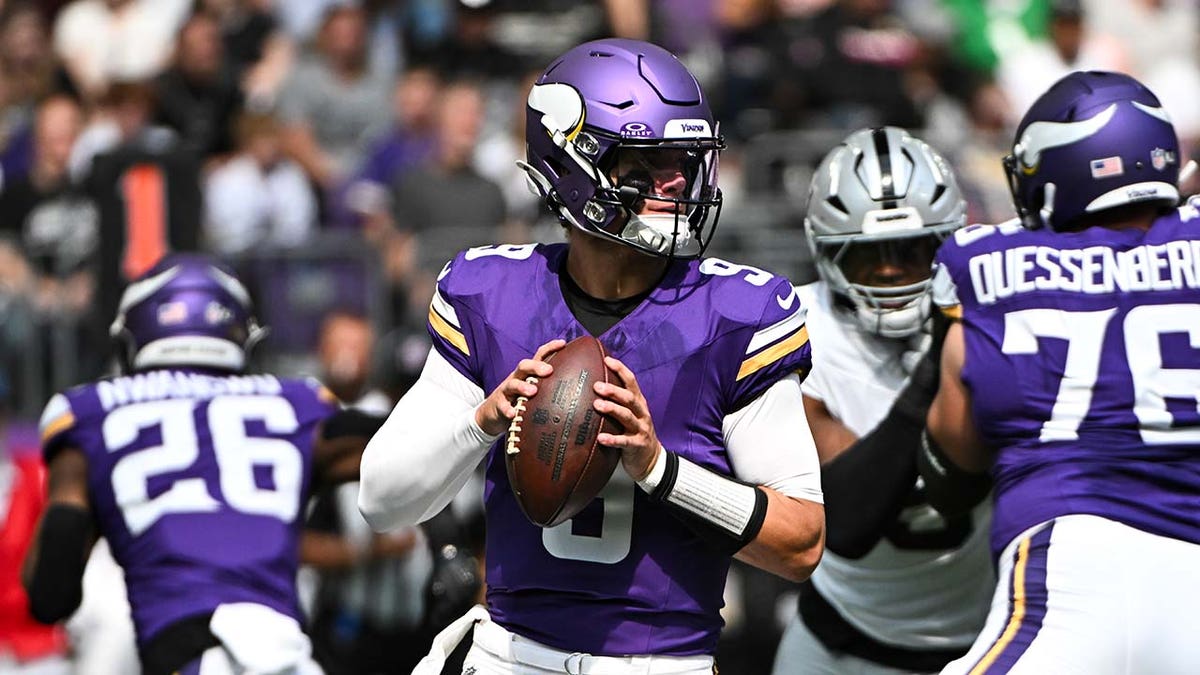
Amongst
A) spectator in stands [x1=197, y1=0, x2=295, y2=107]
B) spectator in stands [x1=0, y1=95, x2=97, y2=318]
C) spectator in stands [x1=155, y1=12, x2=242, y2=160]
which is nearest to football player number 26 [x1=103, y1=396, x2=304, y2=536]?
spectator in stands [x1=0, y1=95, x2=97, y2=318]

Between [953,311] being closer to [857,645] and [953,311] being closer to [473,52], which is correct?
[857,645]

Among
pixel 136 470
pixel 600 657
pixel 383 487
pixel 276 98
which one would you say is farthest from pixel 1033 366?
pixel 276 98

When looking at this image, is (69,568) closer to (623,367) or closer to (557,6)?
(623,367)

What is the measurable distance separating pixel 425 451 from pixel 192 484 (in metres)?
1.70

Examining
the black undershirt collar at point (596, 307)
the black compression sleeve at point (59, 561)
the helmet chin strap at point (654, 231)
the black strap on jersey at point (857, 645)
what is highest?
the helmet chin strap at point (654, 231)

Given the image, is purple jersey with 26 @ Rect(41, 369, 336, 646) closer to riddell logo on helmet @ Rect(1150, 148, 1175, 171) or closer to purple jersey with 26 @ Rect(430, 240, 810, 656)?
purple jersey with 26 @ Rect(430, 240, 810, 656)

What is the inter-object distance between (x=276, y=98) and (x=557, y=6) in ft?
6.68

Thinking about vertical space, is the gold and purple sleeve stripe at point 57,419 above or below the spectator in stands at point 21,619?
above

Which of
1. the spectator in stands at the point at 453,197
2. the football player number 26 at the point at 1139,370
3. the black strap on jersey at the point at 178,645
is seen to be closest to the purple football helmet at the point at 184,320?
the black strap on jersey at the point at 178,645

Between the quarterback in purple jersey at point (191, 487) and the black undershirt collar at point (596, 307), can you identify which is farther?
the quarterback in purple jersey at point (191, 487)

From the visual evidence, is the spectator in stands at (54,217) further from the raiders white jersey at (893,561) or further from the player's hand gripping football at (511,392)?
the player's hand gripping football at (511,392)

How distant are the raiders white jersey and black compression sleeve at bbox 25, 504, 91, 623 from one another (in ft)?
6.67

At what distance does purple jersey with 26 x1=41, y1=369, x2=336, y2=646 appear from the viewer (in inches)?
194

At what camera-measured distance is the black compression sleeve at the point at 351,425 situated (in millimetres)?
5156
